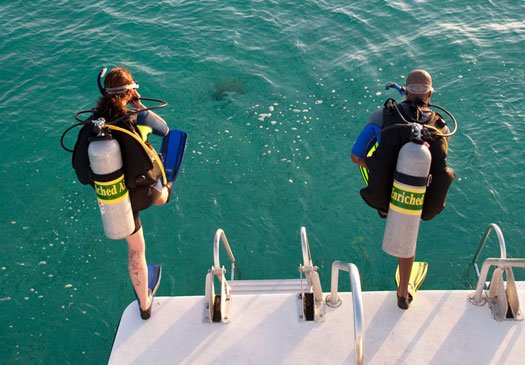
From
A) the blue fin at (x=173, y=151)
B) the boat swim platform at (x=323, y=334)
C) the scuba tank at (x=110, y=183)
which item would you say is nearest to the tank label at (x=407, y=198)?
the boat swim platform at (x=323, y=334)

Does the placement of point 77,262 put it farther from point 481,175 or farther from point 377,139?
point 481,175

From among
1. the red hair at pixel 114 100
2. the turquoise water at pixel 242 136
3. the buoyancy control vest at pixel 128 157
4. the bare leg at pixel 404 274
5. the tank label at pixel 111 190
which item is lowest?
the turquoise water at pixel 242 136

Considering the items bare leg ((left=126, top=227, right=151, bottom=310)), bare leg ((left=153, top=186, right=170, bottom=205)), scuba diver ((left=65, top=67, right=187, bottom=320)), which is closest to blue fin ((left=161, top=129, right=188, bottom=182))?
bare leg ((left=153, top=186, right=170, bottom=205))

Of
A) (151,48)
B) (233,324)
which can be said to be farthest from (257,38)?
(233,324)

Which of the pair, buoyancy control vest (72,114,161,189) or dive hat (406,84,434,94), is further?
dive hat (406,84,434,94)

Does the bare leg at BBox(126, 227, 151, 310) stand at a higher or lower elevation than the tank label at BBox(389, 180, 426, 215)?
lower

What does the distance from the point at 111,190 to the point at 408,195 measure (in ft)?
8.87

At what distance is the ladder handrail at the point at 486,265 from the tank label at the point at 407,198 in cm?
101

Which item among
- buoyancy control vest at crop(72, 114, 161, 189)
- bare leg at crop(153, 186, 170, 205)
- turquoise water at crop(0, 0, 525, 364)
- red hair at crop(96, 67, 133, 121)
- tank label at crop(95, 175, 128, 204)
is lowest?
turquoise water at crop(0, 0, 525, 364)

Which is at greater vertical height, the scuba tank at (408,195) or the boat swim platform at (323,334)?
the scuba tank at (408,195)

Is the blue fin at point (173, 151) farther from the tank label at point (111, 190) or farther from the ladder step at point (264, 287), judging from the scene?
the ladder step at point (264, 287)

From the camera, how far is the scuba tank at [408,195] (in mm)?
4133

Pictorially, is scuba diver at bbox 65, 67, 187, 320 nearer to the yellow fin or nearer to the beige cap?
the beige cap

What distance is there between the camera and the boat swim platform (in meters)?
4.46
